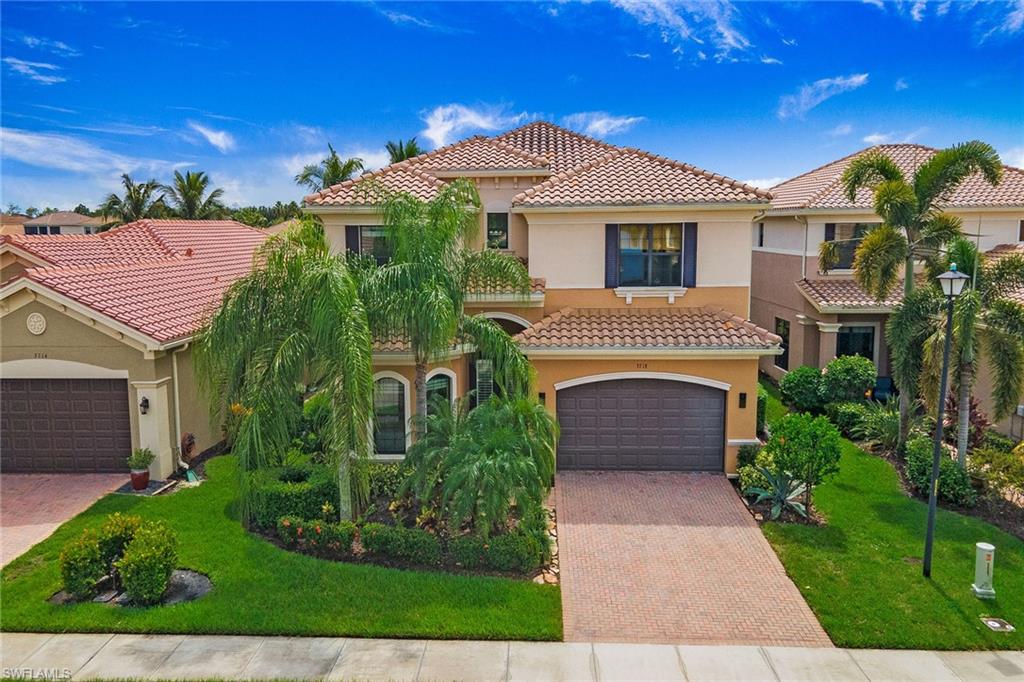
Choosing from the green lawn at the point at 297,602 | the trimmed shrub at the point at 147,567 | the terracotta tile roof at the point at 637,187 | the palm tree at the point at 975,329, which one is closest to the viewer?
the green lawn at the point at 297,602

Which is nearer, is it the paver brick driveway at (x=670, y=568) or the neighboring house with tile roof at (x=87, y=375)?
the paver brick driveway at (x=670, y=568)

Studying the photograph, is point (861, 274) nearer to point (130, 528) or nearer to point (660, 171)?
point (660, 171)

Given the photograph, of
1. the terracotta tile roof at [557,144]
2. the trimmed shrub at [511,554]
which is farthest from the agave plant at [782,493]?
the terracotta tile roof at [557,144]

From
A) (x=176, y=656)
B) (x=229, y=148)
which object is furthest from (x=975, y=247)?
(x=229, y=148)

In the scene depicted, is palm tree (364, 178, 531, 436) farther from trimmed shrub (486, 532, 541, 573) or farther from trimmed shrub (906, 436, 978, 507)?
trimmed shrub (906, 436, 978, 507)

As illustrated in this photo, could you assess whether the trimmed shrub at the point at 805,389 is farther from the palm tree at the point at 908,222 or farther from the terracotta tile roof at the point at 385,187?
the terracotta tile roof at the point at 385,187

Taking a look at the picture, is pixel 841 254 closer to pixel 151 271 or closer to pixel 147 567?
pixel 151 271
